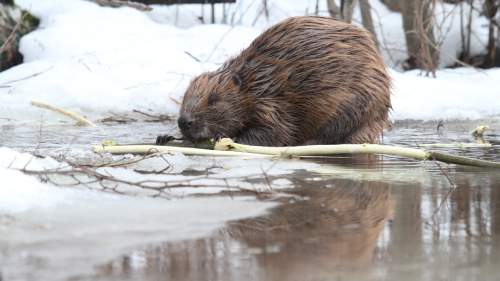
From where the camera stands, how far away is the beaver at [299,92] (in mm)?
5250

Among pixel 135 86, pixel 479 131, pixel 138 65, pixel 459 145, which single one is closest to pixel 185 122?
pixel 459 145

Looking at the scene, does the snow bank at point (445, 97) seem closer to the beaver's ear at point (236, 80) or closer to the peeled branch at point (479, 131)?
the peeled branch at point (479, 131)

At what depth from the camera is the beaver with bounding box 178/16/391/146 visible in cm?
525

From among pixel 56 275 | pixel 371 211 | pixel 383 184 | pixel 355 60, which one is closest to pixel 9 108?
pixel 355 60

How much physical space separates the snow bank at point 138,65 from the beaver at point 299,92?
5.64 feet

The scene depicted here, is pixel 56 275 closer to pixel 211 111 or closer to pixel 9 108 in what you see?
pixel 211 111

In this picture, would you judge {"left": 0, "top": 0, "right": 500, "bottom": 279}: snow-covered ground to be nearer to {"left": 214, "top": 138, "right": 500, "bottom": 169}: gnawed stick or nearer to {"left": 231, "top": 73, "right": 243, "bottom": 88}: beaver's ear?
{"left": 214, "top": 138, "right": 500, "bottom": 169}: gnawed stick

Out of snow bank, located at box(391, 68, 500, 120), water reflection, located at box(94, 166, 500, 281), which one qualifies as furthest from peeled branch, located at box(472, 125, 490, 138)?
water reflection, located at box(94, 166, 500, 281)

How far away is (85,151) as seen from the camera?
462 centimetres

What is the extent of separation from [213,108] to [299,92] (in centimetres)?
50

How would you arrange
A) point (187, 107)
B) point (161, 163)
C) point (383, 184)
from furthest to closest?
point (187, 107) → point (161, 163) → point (383, 184)

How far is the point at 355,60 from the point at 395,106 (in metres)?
1.85

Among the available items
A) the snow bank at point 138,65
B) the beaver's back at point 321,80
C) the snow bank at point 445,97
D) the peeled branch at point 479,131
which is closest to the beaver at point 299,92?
the beaver's back at point 321,80

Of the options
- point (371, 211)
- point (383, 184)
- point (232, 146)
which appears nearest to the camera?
point (371, 211)
